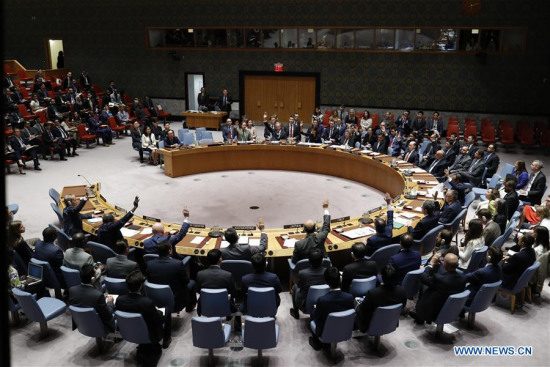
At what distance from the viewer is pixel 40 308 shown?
6.07 m

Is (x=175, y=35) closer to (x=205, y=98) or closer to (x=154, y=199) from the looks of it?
(x=205, y=98)

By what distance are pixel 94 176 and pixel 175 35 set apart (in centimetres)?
963

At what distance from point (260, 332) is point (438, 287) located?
89.9 inches

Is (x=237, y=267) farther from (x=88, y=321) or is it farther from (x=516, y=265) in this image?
(x=516, y=265)

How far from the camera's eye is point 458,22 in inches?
704

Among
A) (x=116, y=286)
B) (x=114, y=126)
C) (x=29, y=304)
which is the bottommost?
(x=29, y=304)

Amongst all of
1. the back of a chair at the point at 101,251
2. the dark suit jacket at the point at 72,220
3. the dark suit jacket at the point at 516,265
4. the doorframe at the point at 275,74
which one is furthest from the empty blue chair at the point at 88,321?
the doorframe at the point at 275,74

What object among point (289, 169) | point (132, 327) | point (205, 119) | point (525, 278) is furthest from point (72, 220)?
point (205, 119)

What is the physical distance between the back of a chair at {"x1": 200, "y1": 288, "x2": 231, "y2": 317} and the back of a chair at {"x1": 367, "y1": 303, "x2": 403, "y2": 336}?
5.65 feet

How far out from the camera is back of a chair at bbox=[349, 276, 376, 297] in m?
6.18

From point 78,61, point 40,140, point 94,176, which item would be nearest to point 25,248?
point 94,176

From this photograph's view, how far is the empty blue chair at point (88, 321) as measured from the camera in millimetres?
5566

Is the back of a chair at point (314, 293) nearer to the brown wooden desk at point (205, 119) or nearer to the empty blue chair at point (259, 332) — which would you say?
the empty blue chair at point (259, 332)

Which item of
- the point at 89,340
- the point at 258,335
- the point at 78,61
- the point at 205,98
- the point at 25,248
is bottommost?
the point at 89,340
